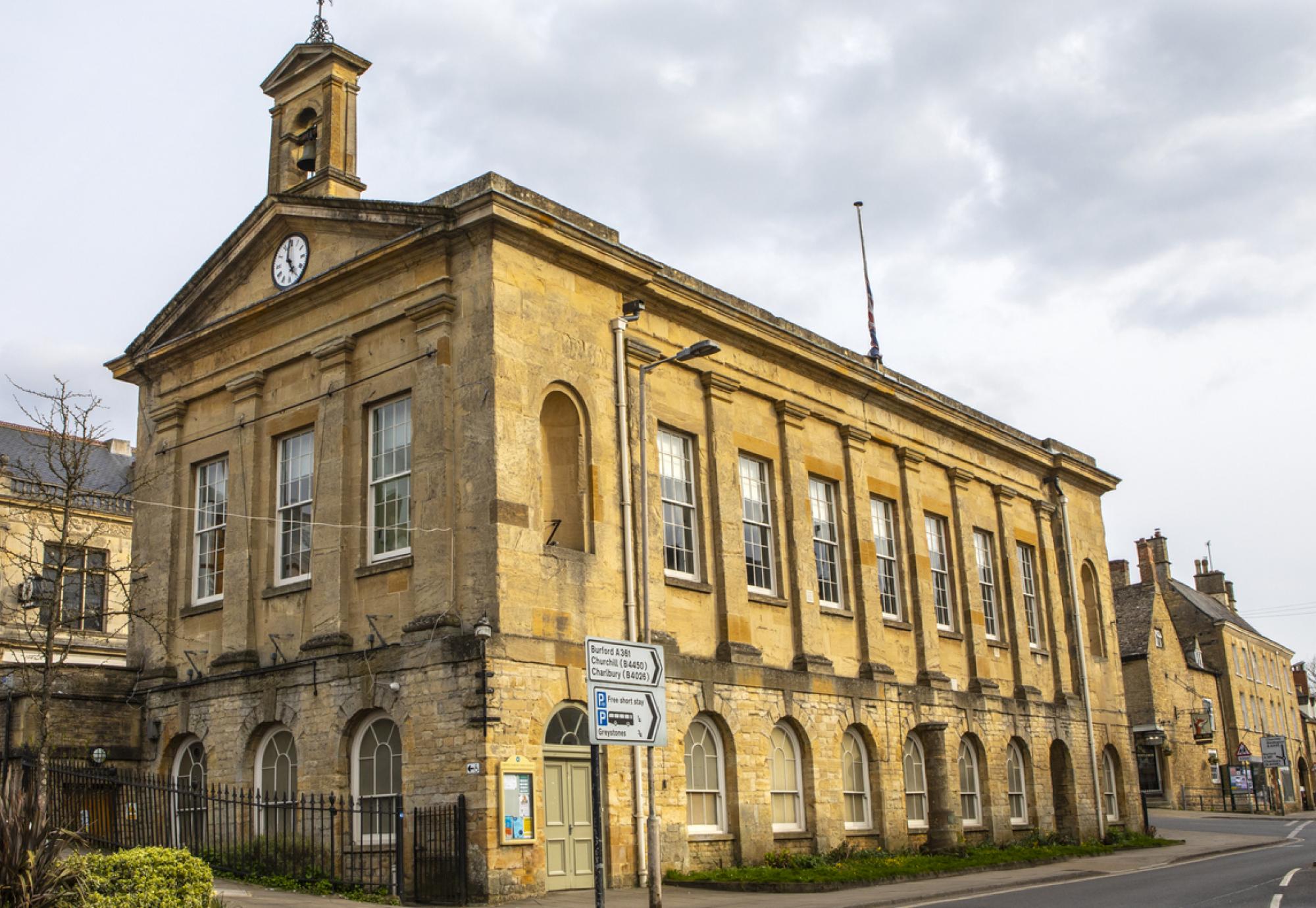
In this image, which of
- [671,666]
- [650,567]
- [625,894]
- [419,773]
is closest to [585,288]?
[650,567]

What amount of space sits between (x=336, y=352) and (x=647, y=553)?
621 cm

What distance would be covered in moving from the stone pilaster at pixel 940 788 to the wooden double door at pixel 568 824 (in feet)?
33.7


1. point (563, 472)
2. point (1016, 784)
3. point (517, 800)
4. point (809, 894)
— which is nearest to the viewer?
point (517, 800)

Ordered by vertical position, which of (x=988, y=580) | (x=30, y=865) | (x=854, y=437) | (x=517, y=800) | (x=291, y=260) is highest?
(x=291, y=260)

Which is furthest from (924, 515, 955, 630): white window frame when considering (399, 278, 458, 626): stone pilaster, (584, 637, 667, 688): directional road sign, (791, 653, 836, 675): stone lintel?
(584, 637, 667, 688): directional road sign

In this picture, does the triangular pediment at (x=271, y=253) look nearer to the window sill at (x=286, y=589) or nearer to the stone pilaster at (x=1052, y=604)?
the window sill at (x=286, y=589)

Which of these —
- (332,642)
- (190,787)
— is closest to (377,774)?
(332,642)

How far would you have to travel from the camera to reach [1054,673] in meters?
33.7

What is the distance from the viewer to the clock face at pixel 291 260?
22.2 metres

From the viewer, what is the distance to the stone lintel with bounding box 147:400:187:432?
949 inches

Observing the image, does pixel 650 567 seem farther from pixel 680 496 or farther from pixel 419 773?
pixel 419 773

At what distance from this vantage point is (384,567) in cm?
1936

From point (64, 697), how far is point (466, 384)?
9325 millimetres

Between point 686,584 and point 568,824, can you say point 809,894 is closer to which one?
point 568,824
